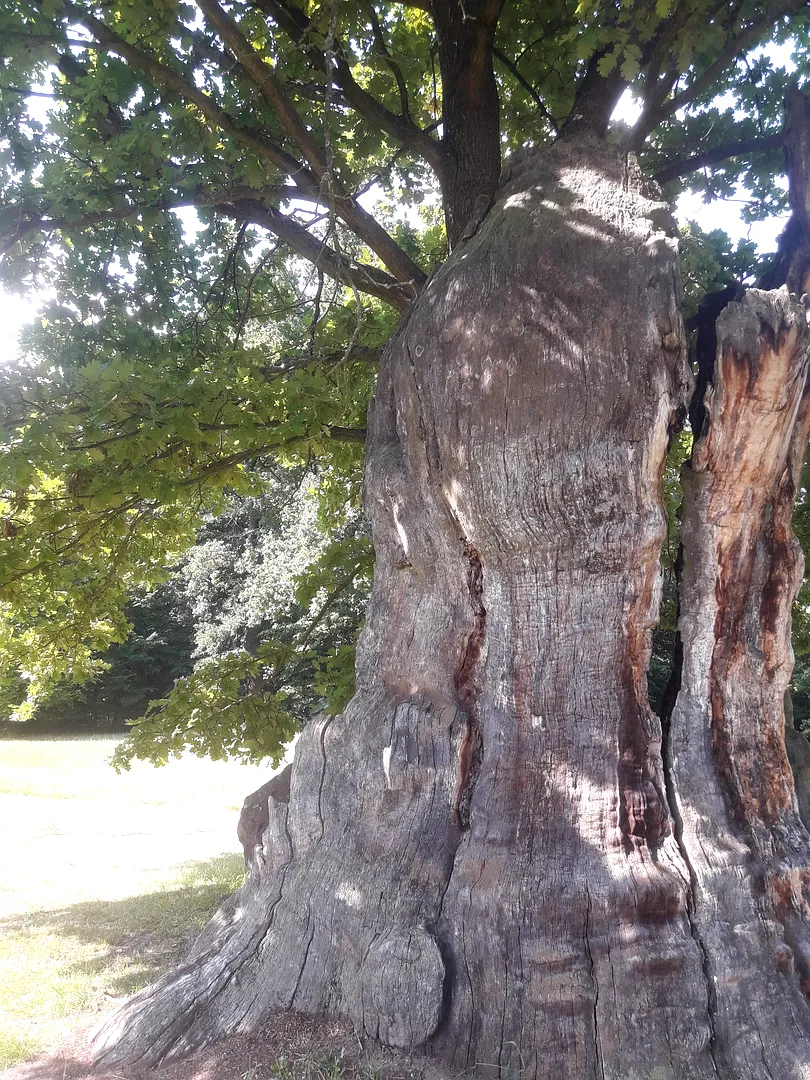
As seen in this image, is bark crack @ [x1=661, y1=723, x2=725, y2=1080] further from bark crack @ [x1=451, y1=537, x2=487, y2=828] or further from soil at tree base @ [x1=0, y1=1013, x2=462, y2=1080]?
soil at tree base @ [x1=0, y1=1013, x2=462, y2=1080]

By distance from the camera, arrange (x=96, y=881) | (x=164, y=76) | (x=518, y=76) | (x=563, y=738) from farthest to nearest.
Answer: (x=96, y=881) < (x=518, y=76) < (x=164, y=76) < (x=563, y=738)

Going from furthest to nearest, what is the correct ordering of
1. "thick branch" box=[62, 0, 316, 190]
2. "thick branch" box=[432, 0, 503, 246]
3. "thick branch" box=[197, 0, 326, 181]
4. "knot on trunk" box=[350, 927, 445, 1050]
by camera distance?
"thick branch" box=[432, 0, 503, 246]
"thick branch" box=[62, 0, 316, 190]
"thick branch" box=[197, 0, 326, 181]
"knot on trunk" box=[350, 927, 445, 1050]

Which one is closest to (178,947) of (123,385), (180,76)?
(123,385)

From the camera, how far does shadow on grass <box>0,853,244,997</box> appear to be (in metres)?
5.12

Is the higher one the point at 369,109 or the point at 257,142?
the point at 369,109

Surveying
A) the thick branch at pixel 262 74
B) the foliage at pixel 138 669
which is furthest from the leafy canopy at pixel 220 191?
the foliage at pixel 138 669

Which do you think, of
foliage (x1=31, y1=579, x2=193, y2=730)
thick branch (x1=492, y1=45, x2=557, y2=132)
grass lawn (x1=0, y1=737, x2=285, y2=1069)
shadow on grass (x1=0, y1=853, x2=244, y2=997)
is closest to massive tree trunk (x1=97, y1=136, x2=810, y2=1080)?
grass lawn (x1=0, y1=737, x2=285, y2=1069)

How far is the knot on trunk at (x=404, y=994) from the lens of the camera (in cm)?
308

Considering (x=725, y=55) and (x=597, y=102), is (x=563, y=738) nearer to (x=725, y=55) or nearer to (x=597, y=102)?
(x=597, y=102)

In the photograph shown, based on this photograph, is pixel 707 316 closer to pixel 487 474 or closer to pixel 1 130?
pixel 487 474

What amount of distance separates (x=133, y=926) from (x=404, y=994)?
4176 mm

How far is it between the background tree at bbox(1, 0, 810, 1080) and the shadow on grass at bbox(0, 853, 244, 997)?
1.59 metres

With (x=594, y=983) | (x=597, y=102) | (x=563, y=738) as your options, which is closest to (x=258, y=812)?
(x=563, y=738)

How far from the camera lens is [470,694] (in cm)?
379
